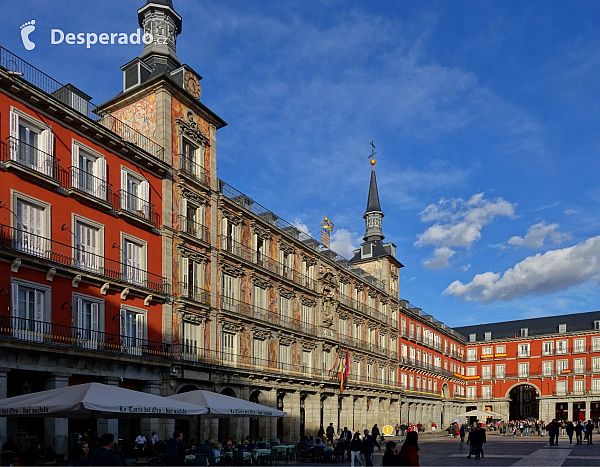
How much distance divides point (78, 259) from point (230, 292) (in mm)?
12889

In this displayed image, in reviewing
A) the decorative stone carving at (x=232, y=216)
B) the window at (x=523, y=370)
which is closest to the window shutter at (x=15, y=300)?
the decorative stone carving at (x=232, y=216)

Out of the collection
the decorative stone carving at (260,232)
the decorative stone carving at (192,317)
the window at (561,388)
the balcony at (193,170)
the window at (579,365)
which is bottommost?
the window at (561,388)

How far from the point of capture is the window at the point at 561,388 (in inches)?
3246

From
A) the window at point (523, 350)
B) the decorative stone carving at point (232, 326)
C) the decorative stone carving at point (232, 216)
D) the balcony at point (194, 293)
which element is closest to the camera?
the balcony at point (194, 293)

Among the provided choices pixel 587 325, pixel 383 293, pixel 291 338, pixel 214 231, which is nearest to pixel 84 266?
pixel 214 231

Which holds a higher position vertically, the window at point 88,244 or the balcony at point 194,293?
the window at point 88,244

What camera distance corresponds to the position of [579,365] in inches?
3226

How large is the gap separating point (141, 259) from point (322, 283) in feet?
72.5

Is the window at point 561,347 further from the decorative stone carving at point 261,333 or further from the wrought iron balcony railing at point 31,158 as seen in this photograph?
the wrought iron balcony railing at point 31,158

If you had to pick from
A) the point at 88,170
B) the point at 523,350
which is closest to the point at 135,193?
the point at 88,170

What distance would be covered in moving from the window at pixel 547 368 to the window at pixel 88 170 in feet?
240

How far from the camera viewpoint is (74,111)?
1030 inches

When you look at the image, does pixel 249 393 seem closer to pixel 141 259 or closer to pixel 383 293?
pixel 141 259

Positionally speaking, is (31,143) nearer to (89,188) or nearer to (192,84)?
(89,188)
